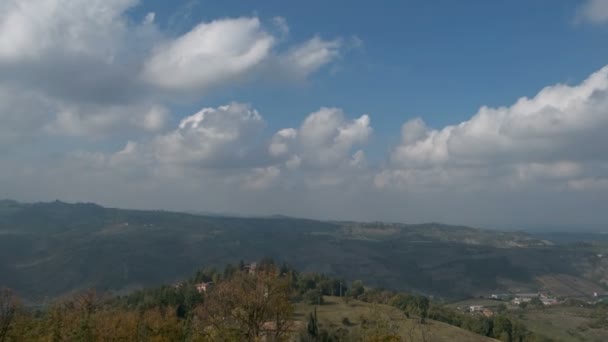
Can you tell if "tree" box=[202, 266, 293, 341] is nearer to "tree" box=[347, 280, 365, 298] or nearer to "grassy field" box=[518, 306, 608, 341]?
"tree" box=[347, 280, 365, 298]

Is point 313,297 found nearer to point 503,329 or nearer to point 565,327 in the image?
point 503,329

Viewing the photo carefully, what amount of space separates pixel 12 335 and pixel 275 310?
26.3 metres

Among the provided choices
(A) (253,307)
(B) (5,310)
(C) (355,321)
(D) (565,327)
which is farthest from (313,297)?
(B) (5,310)

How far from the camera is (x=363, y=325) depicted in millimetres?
40500

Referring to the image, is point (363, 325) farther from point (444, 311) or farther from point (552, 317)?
point (552, 317)

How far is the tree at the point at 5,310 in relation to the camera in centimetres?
4769

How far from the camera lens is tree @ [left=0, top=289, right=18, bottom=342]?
1878 inches

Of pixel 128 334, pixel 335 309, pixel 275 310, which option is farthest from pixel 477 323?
pixel 128 334

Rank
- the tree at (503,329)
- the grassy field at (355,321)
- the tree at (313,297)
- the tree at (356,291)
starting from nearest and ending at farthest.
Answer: the grassy field at (355,321), the tree at (503,329), the tree at (313,297), the tree at (356,291)

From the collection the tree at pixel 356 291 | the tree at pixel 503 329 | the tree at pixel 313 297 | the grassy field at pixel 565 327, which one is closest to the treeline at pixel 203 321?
the tree at pixel 313 297

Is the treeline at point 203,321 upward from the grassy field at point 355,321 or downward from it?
upward

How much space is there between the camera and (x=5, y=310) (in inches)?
2101

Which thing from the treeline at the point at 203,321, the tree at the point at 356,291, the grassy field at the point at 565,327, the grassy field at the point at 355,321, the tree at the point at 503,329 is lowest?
the grassy field at the point at 565,327

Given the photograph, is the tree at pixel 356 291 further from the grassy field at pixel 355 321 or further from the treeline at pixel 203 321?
the treeline at pixel 203 321
